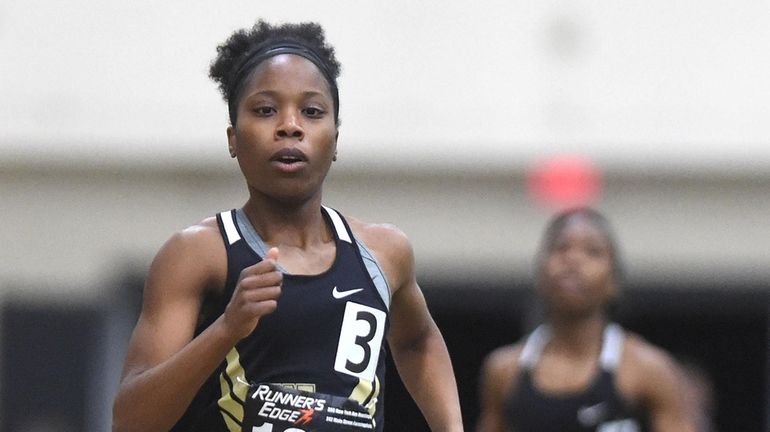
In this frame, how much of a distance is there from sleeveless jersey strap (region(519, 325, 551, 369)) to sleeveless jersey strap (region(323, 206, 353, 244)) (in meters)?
2.88

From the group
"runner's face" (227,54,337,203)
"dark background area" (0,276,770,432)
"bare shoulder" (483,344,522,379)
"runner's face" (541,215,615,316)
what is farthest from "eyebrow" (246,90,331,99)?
→ "dark background area" (0,276,770,432)

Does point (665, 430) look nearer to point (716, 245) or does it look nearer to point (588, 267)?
point (588, 267)

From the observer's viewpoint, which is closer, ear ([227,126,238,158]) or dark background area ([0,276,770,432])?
ear ([227,126,238,158])

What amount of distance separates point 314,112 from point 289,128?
116mm

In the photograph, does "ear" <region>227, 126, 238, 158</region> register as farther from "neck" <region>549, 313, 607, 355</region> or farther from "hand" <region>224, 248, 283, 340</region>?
"neck" <region>549, 313, 607, 355</region>

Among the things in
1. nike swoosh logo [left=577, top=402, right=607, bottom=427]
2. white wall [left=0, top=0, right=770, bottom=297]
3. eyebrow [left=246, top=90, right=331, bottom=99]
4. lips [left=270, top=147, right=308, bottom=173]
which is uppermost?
white wall [left=0, top=0, right=770, bottom=297]

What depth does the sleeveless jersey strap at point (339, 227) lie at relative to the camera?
14.4 ft

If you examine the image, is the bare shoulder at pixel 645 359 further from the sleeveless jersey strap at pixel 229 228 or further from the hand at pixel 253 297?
the hand at pixel 253 297

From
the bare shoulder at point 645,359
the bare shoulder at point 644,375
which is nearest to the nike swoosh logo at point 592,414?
the bare shoulder at point 644,375

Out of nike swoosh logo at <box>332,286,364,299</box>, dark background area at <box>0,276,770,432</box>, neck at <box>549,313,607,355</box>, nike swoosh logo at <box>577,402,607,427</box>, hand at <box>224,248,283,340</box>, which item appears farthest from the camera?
Result: dark background area at <box>0,276,770,432</box>

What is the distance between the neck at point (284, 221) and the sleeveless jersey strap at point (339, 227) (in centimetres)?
6

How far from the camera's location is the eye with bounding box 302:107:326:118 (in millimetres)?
4203

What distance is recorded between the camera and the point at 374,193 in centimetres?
1203

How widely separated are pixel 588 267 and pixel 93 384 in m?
6.12
